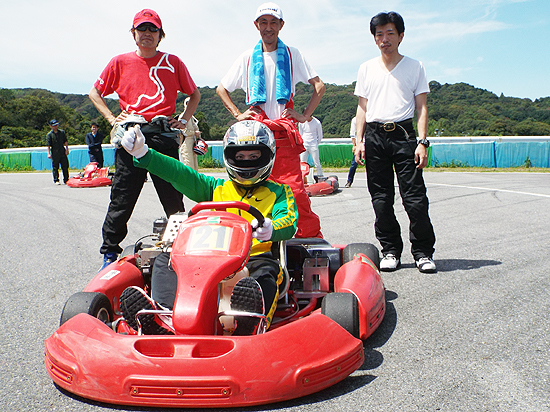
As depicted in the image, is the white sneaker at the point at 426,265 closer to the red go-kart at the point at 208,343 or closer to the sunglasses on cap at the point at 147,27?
the red go-kart at the point at 208,343

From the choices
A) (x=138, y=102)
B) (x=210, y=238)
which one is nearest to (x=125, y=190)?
(x=138, y=102)

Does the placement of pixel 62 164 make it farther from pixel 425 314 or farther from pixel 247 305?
pixel 247 305

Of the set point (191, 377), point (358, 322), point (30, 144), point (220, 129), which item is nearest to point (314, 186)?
point (358, 322)

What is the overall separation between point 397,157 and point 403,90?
1.81ft

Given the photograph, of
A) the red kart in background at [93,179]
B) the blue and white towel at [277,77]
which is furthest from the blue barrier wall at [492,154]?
the blue and white towel at [277,77]

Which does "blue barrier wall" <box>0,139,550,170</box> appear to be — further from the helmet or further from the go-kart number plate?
the go-kart number plate

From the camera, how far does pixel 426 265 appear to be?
432 cm

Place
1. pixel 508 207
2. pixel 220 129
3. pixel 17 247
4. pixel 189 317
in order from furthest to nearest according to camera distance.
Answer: pixel 220 129 < pixel 508 207 < pixel 17 247 < pixel 189 317

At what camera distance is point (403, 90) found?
4371mm

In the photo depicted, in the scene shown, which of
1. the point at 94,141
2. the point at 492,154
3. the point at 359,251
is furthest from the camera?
the point at 492,154

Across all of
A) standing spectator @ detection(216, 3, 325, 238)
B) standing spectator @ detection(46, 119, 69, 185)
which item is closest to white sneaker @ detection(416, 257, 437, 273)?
standing spectator @ detection(216, 3, 325, 238)

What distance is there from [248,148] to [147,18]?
5.39ft

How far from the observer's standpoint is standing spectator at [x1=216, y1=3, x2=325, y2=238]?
4.30 meters

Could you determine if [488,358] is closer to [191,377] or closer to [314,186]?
[191,377]
